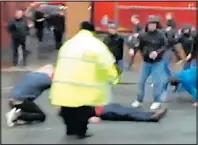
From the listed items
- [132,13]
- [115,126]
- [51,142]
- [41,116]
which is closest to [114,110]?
[115,126]

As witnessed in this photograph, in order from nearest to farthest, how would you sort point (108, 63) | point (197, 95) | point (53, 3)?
1. point (108, 63)
2. point (197, 95)
3. point (53, 3)

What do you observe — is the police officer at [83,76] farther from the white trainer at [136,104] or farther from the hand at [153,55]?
the white trainer at [136,104]

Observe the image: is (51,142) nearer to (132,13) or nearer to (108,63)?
(108,63)

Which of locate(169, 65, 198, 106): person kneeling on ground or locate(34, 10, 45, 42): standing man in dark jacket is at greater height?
locate(169, 65, 198, 106): person kneeling on ground

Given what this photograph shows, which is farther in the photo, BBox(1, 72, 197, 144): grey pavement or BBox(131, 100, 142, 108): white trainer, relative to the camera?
BBox(131, 100, 142, 108): white trainer

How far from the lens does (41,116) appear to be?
9.33m

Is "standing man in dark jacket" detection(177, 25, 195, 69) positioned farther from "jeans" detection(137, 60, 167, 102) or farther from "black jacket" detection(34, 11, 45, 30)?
"black jacket" detection(34, 11, 45, 30)

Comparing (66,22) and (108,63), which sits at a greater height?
(108,63)

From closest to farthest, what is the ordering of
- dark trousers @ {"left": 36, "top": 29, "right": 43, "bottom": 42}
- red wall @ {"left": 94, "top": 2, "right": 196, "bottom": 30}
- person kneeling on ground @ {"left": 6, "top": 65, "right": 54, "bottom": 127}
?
person kneeling on ground @ {"left": 6, "top": 65, "right": 54, "bottom": 127}, red wall @ {"left": 94, "top": 2, "right": 196, "bottom": 30}, dark trousers @ {"left": 36, "top": 29, "right": 43, "bottom": 42}

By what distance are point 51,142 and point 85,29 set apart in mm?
1636

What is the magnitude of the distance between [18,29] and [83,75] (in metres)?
8.46

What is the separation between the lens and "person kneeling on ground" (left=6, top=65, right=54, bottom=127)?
29.1 feet

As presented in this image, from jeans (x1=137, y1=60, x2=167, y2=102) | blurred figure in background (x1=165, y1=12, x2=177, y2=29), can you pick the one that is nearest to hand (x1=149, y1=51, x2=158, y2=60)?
jeans (x1=137, y1=60, x2=167, y2=102)

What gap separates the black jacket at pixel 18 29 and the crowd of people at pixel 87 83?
5.70 meters
